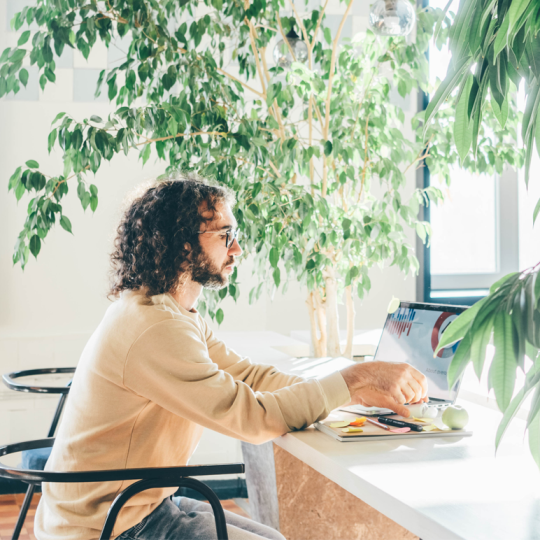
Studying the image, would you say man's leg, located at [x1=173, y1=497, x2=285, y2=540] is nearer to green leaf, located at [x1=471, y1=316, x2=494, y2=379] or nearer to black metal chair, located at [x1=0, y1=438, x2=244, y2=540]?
black metal chair, located at [x1=0, y1=438, x2=244, y2=540]

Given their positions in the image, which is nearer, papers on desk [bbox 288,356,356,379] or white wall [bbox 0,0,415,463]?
papers on desk [bbox 288,356,356,379]

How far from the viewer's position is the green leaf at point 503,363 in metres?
0.59

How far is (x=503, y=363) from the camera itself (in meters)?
0.59

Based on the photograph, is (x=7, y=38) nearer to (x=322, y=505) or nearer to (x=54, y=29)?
(x=54, y=29)

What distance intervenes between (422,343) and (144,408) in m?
0.79

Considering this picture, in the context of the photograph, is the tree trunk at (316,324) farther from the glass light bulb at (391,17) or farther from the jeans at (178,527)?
the jeans at (178,527)

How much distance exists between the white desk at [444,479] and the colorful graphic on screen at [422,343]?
0.14m

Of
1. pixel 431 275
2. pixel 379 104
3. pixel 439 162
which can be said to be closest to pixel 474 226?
pixel 431 275

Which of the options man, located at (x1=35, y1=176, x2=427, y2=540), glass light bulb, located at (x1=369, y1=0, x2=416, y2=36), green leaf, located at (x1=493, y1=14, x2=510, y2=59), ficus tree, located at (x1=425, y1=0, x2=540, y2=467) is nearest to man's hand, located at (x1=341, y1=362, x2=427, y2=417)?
man, located at (x1=35, y1=176, x2=427, y2=540)

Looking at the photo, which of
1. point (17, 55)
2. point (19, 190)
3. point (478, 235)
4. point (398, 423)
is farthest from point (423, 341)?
point (478, 235)

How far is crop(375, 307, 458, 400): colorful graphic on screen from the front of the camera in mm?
1611

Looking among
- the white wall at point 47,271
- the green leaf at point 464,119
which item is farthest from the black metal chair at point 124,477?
the white wall at point 47,271

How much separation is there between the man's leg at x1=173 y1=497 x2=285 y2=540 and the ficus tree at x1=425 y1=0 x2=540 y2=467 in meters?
0.83

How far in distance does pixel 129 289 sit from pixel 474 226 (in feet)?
10.7
